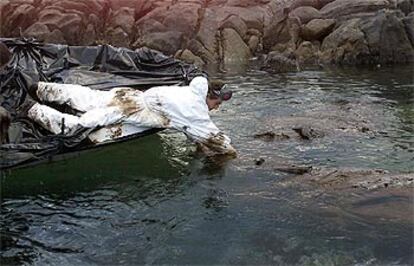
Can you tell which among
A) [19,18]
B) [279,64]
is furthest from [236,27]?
[19,18]

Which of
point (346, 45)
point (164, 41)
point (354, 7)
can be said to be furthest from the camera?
point (164, 41)

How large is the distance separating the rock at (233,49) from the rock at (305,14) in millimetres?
3139

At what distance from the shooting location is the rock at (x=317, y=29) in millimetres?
28719

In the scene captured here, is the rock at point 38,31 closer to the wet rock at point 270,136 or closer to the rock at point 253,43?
the rock at point 253,43

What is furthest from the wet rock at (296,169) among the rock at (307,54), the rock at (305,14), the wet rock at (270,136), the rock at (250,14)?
the rock at (250,14)

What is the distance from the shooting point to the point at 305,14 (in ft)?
102

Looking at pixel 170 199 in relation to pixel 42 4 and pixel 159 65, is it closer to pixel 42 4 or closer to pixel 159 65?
pixel 159 65

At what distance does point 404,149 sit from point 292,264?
5.49m

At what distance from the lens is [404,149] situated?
35.4 feet

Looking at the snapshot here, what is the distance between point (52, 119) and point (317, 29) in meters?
21.7

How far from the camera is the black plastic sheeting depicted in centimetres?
872

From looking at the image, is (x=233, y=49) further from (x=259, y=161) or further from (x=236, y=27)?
(x=259, y=161)

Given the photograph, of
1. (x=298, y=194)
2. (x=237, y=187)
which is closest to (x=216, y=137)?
(x=237, y=187)

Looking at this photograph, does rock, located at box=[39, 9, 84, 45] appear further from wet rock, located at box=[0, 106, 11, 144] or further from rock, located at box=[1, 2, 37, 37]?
wet rock, located at box=[0, 106, 11, 144]
